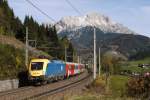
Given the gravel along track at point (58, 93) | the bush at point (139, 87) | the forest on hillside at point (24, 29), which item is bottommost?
the gravel along track at point (58, 93)

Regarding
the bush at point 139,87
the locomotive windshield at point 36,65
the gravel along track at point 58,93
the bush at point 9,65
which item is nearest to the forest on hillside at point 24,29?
the bush at point 9,65

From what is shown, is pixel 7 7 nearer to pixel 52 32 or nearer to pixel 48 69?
pixel 52 32

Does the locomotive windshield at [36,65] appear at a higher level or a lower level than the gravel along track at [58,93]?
higher

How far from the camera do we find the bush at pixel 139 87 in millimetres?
24328

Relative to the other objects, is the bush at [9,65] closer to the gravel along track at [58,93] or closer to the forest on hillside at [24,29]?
the gravel along track at [58,93]

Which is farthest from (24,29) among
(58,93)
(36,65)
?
(58,93)

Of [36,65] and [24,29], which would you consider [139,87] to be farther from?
[24,29]

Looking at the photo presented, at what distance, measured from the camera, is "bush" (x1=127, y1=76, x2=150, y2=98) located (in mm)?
24328

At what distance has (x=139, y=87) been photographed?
81.5 feet

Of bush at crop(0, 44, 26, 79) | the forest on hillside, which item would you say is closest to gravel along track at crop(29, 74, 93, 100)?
bush at crop(0, 44, 26, 79)

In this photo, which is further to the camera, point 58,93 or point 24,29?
point 24,29

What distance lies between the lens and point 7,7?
134 m

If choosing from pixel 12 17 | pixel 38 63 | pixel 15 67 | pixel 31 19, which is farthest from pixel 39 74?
pixel 31 19

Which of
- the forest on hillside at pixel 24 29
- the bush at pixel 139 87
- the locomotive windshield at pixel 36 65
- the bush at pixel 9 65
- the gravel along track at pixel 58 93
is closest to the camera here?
the bush at pixel 139 87
